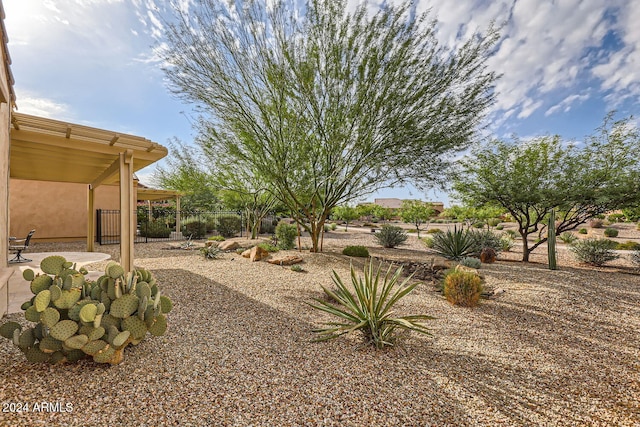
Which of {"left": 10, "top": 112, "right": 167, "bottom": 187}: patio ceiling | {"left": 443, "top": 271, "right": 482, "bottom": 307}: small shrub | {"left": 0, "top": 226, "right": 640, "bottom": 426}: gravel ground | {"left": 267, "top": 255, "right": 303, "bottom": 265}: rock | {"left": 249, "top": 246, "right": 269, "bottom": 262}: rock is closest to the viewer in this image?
{"left": 0, "top": 226, "right": 640, "bottom": 426}: gravel ground

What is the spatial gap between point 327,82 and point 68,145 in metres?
→ 5.96

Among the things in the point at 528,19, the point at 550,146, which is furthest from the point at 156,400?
the point at 550,146

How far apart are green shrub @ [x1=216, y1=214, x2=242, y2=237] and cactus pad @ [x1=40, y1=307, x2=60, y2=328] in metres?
16.5

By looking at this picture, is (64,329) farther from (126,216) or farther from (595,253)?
(595,253)

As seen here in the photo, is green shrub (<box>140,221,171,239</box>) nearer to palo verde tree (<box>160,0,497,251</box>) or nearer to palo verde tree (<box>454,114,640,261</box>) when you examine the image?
palo verde tree (<box>160,0,497,251</box>)

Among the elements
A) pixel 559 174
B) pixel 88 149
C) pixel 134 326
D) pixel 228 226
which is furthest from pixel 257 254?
pixel 228 226

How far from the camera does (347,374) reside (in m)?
2.84

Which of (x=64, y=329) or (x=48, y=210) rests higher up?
(x=48, y=210)

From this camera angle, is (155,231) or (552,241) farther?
(155,231)

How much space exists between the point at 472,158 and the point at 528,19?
3.87 m

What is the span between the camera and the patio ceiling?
4.37 m

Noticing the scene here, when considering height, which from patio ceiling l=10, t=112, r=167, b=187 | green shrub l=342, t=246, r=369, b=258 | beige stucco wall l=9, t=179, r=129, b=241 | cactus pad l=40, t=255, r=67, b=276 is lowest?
green shrub l=342, t=246, r=369, b=258

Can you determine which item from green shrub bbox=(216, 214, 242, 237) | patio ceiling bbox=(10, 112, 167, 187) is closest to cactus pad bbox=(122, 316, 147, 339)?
patio ceiling bbox=(10, 112, 167, 187)

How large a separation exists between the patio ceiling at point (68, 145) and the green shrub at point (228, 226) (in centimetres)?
1183
